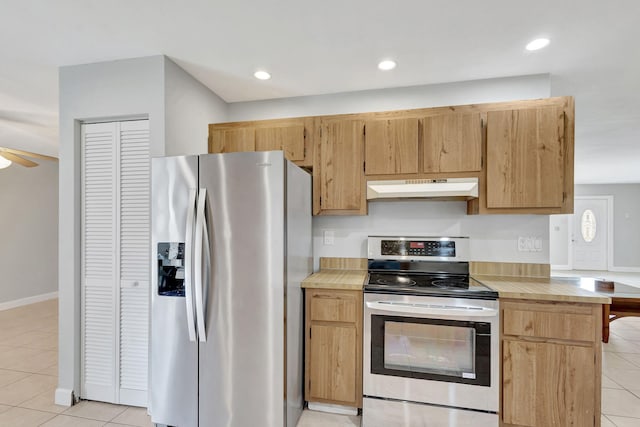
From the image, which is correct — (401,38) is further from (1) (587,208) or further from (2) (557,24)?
(1) (587,208)

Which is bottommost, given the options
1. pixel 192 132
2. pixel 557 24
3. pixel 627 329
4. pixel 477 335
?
pixel 627 329

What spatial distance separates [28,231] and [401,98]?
20.4 feet

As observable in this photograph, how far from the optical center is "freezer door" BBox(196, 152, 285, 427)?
6.17 ft

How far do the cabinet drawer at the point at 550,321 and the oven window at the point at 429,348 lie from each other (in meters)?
0.26

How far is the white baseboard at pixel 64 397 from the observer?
231cm

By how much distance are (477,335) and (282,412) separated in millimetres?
1315

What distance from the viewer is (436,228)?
268cm

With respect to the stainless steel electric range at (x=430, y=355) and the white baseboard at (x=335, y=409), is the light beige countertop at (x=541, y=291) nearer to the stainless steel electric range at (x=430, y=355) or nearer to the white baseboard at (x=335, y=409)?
the stainless steel electric range at (x=430, y=355)

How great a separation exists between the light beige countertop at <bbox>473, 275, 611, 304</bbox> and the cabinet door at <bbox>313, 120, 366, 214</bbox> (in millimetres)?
1116

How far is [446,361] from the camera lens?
78.8 inches

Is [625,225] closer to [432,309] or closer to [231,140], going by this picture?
[432,309]

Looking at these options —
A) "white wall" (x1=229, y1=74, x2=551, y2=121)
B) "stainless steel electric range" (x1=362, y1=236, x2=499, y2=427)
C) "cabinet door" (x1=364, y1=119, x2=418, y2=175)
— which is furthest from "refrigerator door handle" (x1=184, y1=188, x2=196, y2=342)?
"white wall" (x1=229, y1=74, x2=551, y2=121)

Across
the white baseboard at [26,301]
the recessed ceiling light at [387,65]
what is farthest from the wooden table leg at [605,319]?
the white baseboard at [26,301]

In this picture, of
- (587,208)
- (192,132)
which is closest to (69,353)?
(192,132)
